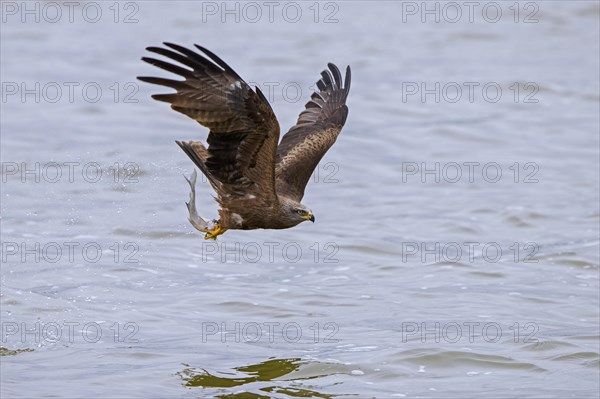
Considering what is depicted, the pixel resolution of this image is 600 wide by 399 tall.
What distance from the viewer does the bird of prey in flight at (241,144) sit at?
902cm

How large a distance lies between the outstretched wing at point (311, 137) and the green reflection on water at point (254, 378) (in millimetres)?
1408

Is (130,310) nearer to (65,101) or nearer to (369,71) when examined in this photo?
(65,101)

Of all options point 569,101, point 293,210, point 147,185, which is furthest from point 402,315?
point 569,101

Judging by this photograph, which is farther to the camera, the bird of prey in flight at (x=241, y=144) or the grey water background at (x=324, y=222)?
the grey water background at (x=324, y=222)

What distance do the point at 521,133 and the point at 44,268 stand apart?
27.9 ft

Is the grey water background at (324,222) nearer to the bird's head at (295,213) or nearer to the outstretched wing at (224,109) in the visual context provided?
the bird's head at (295,213)

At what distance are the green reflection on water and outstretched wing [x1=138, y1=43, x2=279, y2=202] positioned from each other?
167 centimetres

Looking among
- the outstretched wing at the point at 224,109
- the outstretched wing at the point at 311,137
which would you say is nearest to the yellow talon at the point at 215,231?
the outstretched wing at the point at 311,137

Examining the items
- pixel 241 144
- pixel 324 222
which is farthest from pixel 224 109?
pixel 324 222

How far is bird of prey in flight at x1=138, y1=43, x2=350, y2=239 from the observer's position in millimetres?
9023

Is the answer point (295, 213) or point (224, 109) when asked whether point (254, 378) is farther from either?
point (224, 109)

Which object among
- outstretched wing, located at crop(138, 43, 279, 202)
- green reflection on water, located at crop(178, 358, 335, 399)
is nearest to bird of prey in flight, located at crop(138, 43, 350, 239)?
outstretched wing, located at crop(138, 43, 279, 202)

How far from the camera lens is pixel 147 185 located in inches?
601

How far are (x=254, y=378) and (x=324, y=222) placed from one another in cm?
479
